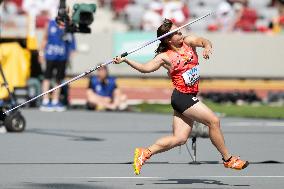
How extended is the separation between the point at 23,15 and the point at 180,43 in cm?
2468

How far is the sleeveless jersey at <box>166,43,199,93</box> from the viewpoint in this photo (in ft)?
46.3

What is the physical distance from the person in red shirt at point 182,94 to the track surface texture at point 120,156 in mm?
318

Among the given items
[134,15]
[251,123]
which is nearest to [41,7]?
[134,15]

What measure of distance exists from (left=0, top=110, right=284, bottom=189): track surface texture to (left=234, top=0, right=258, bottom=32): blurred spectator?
13329 mm

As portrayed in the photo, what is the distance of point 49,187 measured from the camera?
1294 cm

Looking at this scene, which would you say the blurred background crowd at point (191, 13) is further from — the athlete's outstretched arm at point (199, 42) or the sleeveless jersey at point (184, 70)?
the sleeveless jersey at point (184, 70)

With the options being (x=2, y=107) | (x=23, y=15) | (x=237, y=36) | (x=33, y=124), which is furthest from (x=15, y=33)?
(x=2, y=107)

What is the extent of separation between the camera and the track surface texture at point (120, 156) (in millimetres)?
13617

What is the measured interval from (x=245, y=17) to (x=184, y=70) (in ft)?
86.0

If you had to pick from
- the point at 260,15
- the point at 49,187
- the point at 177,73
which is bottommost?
the point at 49,187

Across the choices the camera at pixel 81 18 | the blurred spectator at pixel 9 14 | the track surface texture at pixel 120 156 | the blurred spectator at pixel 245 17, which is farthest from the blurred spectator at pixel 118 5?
the camera at pixel 81 18

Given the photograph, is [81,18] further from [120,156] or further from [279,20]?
[279,20]

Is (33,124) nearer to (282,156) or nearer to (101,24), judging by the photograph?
(282,156)

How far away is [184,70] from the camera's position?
14.1 meters
